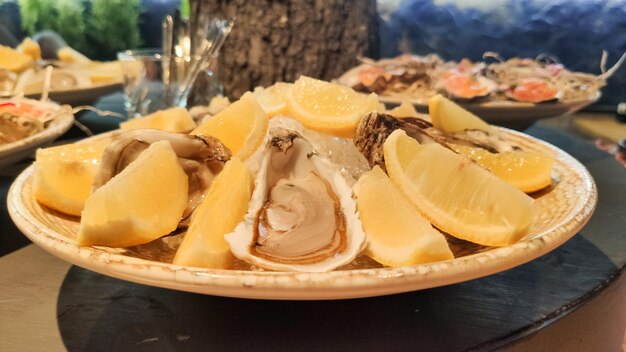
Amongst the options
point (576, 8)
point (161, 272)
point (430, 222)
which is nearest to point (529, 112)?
point (430, 222)

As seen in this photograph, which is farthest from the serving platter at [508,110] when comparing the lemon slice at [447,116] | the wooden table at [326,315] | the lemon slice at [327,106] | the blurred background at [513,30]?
the blurred background at [513,30]

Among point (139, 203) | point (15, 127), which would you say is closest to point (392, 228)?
point (139, 203)

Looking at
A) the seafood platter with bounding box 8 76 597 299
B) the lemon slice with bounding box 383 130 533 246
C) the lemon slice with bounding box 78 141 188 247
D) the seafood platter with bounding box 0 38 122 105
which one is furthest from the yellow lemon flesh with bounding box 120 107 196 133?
the seafood platter with bounding box 0 38 122 105

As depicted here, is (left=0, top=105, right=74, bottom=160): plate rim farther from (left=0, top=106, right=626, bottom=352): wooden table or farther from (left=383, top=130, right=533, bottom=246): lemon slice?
(left=383, top=130, right=533, bottom=246): lemon slice

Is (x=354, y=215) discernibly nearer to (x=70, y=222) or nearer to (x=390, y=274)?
(x=390, y=274)

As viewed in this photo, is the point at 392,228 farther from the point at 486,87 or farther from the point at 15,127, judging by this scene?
the point at 486,87

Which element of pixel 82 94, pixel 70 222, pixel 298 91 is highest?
pixel 298 91
